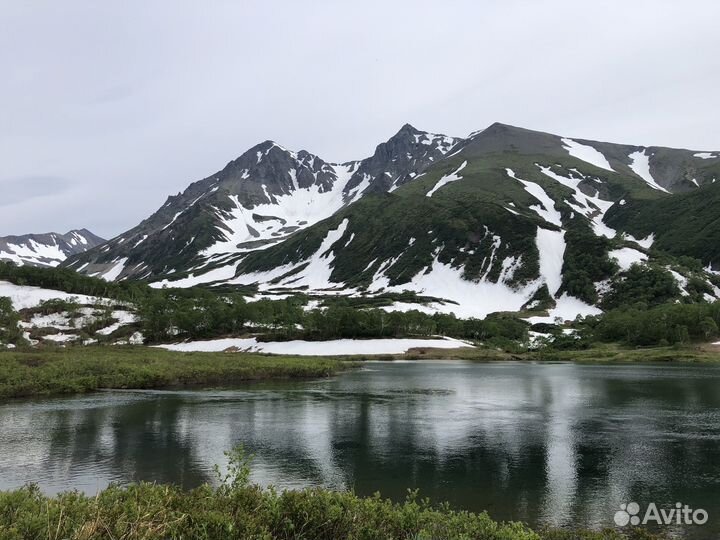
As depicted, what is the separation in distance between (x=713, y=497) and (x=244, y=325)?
14934 cm

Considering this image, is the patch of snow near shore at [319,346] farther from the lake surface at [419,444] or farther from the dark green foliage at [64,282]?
the lake surface at [419,444]

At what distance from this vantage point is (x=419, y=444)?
3509cm

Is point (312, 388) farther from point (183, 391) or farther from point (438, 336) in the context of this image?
point (438, 336)

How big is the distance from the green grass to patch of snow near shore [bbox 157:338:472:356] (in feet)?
147

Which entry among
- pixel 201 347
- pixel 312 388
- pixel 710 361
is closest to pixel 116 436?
pixel 312 388

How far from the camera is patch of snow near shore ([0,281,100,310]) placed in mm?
→ 161250

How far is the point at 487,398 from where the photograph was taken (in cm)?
5850

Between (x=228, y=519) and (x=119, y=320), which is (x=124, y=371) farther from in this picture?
(x=119, y=320)

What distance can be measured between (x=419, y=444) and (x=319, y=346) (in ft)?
357

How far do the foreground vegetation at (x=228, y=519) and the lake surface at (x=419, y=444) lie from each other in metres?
9.90

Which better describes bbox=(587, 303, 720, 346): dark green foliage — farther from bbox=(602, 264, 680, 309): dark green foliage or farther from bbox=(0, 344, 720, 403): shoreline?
bbox=(602, 264, 680, 309): dark green foliage

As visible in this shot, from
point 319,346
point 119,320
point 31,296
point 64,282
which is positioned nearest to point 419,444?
point 319,346

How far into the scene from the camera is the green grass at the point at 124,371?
61844 mm

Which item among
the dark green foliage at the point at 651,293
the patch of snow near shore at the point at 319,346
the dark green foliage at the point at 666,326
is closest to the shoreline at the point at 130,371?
the dark green foliage at the point at 666,326
